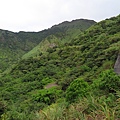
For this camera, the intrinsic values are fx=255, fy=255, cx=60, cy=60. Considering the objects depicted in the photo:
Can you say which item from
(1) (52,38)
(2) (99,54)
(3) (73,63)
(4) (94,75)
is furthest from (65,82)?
(1) (52,38)

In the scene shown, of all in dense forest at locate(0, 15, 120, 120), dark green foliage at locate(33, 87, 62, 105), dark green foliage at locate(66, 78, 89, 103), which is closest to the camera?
dark green foliage at locate(66, 78, 89, 103)

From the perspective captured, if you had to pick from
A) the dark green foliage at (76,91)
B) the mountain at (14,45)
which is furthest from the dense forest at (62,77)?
the mountain at (14,45)

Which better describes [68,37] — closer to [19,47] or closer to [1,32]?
[19,47]

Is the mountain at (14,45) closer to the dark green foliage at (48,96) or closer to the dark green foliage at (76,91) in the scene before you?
the dark green foliage at (48,96)

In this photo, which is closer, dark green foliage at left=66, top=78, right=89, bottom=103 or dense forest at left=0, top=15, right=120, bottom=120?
dark green foliage at left=66, top=78, right=89, bottom=103

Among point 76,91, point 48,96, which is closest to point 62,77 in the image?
point 48,96

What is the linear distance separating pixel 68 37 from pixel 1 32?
77.6 m

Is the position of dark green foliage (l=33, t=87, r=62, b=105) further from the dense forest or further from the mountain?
the mountain

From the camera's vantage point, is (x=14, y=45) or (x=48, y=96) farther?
(x=14, y=45)

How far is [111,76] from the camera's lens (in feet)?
65.7

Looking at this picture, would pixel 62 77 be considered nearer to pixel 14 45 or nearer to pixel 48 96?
pixel 48 96

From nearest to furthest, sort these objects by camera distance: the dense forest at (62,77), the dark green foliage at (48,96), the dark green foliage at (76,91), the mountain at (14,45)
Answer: the dark green foliage at (76,91), the dense forest at (62,77), the dark green foliage at (48,96), the mountain at (14,45)

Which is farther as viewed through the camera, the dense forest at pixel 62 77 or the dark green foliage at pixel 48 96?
the dark green foliage at pixel 48 96

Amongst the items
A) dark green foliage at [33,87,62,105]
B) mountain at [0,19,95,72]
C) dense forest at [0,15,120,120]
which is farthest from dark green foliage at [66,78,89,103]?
mountain at [0,19,95,72]
